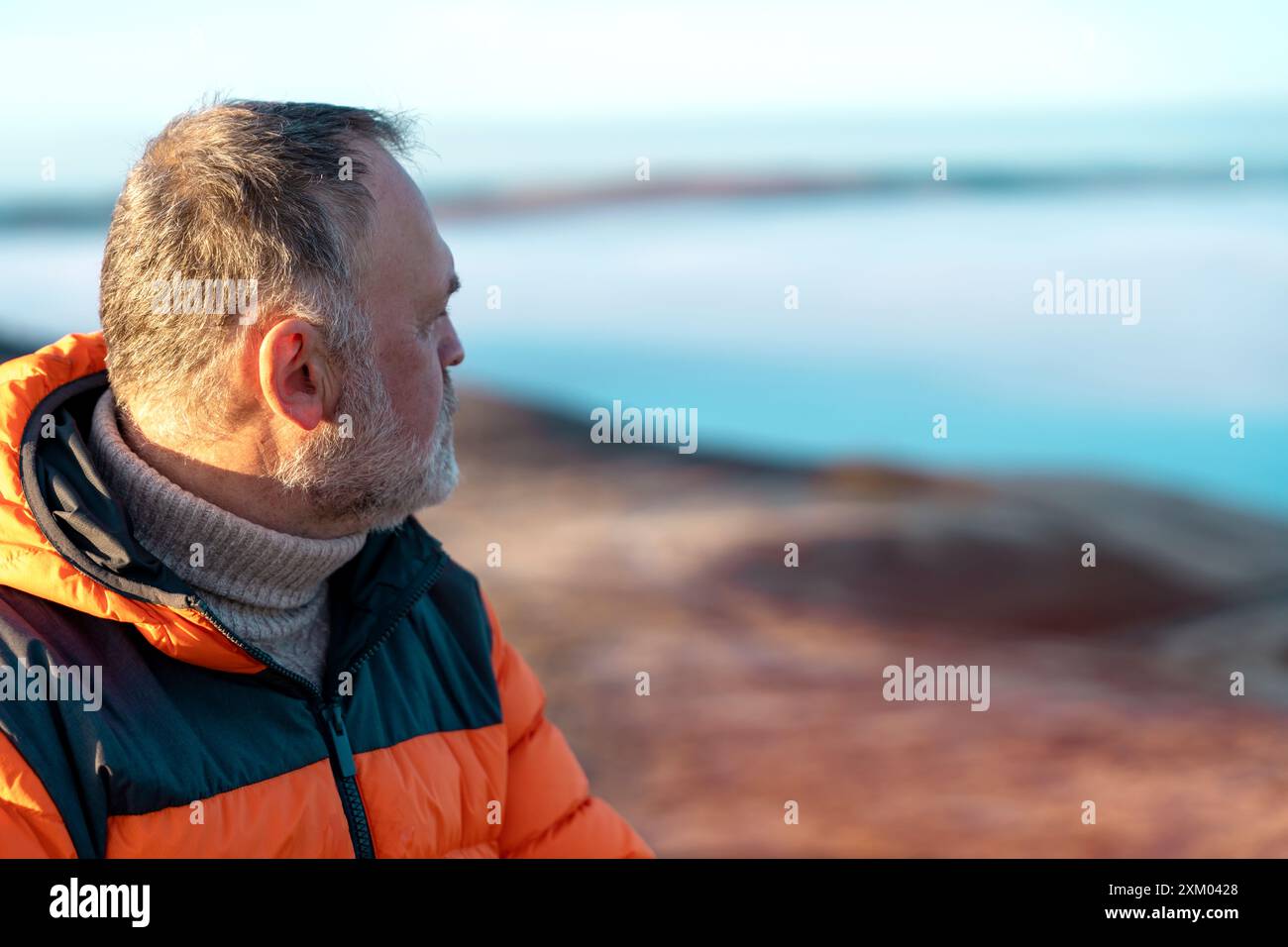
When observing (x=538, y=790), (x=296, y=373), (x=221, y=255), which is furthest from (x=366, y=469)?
(x=538, y=790)

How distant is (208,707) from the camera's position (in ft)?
5.38

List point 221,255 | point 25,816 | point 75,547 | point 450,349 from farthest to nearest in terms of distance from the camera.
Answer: point 450,349, point 221,255, point 75,547, point 25,816

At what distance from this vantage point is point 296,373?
178cm

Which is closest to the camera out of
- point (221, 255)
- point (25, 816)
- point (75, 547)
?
point (25, 816)

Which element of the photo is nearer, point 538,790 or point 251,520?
point 251,520

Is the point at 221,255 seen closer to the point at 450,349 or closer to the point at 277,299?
the point at 277,299

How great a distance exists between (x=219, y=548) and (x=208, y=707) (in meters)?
0.20

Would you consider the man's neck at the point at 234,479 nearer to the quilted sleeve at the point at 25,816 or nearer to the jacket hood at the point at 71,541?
the jacket hood at the point at 71,541

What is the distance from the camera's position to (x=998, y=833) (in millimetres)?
4535

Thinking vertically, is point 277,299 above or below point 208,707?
above

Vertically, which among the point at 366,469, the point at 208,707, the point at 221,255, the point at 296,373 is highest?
the point at 221,255

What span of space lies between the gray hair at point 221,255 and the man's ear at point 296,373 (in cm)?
2

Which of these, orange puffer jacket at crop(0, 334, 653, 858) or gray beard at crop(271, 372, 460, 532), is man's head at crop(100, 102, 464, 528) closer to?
gray beard at crop(271, 372, 460, 532)

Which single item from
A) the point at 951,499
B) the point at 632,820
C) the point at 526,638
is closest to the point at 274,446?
the point at 632,820
